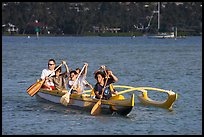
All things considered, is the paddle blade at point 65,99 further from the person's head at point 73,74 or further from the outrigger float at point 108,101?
the person's head at point 73,74

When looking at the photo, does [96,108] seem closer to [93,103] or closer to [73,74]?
[93,103]

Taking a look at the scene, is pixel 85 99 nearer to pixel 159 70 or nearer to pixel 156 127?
pixel 156 127

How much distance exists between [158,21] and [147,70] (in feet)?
291

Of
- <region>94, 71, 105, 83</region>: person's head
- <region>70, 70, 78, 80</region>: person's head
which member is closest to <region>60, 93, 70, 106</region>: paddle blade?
<region>70, 70, 78, 80</region>: person's head

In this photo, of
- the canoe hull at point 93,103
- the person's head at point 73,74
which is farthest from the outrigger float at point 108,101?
the person's head at point 73,74

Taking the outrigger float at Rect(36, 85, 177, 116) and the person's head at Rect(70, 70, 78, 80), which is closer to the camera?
the outrigger float at Rect(36, 85, 177, 116)

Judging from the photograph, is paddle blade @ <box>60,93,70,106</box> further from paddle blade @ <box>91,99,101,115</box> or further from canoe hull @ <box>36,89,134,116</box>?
paddle blade @ <box>91,99,101,115</box>

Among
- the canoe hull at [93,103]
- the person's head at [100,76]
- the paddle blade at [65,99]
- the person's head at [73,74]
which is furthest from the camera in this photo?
the person's head at [73,74]

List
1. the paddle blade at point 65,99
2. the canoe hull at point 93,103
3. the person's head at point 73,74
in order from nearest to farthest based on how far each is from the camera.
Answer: the canoe hull at point 93,103 → the paddle blade at point 65,99 → the person's head at point 73,74

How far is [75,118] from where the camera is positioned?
2130 cm

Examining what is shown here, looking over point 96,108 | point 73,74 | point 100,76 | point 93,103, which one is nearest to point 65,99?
point 73,74

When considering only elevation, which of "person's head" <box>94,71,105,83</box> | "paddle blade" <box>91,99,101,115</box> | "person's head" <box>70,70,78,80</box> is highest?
"person's head" <box>94,71,105,83</box>

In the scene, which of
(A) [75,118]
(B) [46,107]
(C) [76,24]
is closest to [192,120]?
(A) [75,118]

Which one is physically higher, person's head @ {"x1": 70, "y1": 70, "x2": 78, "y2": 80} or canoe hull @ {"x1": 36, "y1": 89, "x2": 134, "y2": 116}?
person's head @ {"x1": 70, "y1": 70, "x2": 78, "y2": 80}
